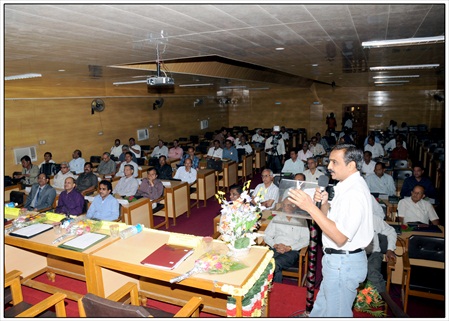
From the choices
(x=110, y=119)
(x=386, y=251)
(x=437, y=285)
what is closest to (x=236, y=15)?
(x=386, y=251)

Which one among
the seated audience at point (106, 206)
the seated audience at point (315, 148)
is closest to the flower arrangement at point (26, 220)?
the seated audience at point (106, 206)

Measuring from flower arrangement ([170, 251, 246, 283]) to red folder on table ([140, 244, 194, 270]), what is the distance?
205 millimetres

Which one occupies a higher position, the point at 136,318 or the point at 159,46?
the point at 159,46

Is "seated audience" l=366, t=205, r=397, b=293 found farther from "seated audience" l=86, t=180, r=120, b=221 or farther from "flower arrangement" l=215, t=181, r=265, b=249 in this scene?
"seated audience" l=86, t=180, r=120, b=221

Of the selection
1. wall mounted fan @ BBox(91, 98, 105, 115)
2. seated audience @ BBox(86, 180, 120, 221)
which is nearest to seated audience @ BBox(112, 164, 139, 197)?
seated audience @ BBox(86, 180, 120, 221)

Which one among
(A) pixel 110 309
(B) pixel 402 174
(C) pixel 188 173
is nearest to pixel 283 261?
(A) pixel 110 309

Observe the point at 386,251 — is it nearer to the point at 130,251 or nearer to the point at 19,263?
the point at 130,251

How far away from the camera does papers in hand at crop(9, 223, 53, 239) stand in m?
4.21

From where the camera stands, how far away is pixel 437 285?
4336 millimetres

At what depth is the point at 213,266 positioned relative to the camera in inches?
125

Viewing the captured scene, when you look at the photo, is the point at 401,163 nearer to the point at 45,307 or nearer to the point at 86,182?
the point at 86,182

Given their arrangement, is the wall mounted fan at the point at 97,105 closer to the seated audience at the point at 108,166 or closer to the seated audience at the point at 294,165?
the seated audience at the point at 108,166

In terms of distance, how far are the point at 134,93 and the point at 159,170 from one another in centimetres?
603

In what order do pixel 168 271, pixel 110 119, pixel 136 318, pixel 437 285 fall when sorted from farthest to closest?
pixel 110 119, pixel 437 285, pixel 168 271, pixel 136 318
